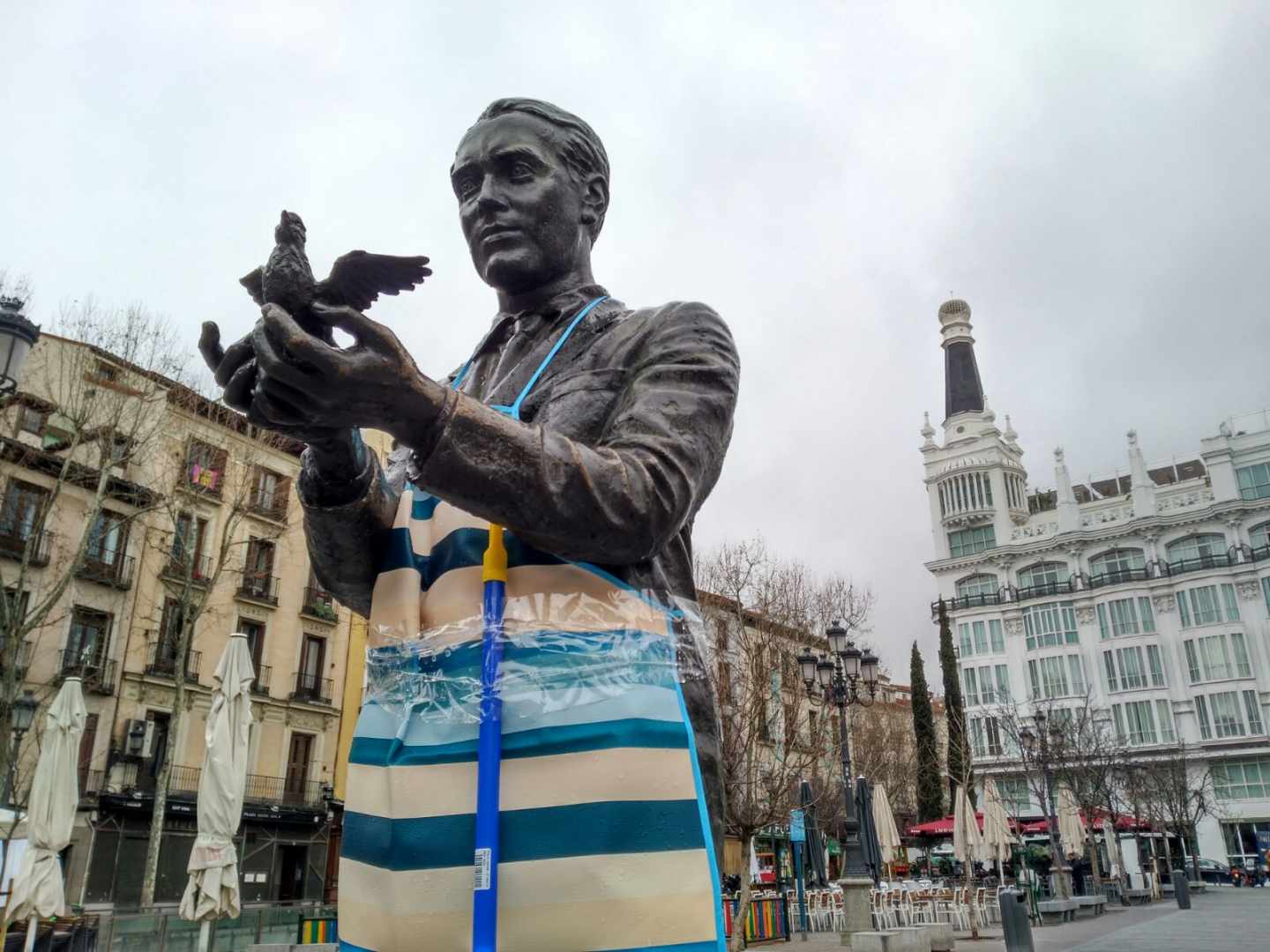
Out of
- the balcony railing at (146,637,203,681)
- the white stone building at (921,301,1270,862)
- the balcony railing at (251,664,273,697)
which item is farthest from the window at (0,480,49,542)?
the white stone building at (921,301,1270,862)

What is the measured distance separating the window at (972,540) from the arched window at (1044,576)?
268 cm

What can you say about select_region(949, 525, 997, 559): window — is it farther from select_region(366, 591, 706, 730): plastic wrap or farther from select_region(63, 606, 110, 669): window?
select_region(366, 591, 706, 730): plastic wrap

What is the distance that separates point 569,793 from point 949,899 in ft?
79.3

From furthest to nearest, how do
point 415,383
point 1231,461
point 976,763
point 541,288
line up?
point 976,763, point 1231,461, point 541,288, point 415,383

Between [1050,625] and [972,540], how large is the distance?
24.1ft

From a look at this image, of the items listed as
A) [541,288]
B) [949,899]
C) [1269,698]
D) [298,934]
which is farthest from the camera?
[1269,698]

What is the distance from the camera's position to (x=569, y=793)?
4.10 ft

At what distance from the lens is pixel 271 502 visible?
28.0 m

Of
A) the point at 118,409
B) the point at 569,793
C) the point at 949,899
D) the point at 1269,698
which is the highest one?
the point at 118,409

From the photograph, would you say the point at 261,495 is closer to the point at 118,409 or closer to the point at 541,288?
the point at 118,409

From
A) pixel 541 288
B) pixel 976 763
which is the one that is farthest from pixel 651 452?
pixel 976 763

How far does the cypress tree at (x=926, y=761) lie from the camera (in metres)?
45.0

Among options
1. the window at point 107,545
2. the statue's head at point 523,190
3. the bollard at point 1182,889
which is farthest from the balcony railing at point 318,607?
the statue's head at point 523,190

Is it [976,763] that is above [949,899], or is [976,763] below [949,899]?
above
